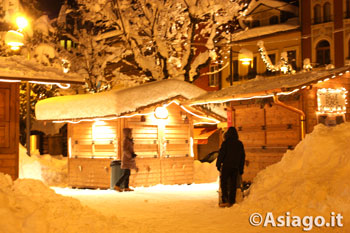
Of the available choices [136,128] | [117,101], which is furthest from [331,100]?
[117,101]

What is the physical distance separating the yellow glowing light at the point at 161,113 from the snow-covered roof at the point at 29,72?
6.31 metres

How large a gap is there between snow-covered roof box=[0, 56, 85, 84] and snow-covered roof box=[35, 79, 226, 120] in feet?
15.8

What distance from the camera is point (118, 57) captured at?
29.6 meters

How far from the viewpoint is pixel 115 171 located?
18000mm

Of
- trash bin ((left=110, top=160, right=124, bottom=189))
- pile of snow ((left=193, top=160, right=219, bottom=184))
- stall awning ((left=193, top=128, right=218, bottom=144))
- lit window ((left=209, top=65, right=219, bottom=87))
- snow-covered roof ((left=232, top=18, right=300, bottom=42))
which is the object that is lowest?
pile of snow ((left=193, top=160, right=219, bottom=184))

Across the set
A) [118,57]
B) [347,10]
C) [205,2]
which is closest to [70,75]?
[205,2]

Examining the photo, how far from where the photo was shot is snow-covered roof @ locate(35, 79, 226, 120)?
59.7 feet

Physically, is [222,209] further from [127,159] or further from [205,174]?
[205,174]

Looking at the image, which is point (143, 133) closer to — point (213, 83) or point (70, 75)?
point (70, 75)

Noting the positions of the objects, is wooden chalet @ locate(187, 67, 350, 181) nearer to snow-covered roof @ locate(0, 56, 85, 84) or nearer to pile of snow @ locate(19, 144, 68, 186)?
snow-covered roof @ locate(0, 56, 85, 84)

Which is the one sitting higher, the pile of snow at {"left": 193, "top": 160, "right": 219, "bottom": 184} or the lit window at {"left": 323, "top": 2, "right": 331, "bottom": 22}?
the lit window at {"left": 323, "top": 2, "right": 331, "bottom": 22}

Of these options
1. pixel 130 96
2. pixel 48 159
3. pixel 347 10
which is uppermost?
pixel 347 10

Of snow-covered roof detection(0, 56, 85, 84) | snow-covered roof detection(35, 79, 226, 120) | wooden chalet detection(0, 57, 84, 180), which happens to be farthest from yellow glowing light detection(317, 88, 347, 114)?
wooden chalet detection(0, 57, 84, 180)

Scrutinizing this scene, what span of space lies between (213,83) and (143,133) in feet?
72.8
